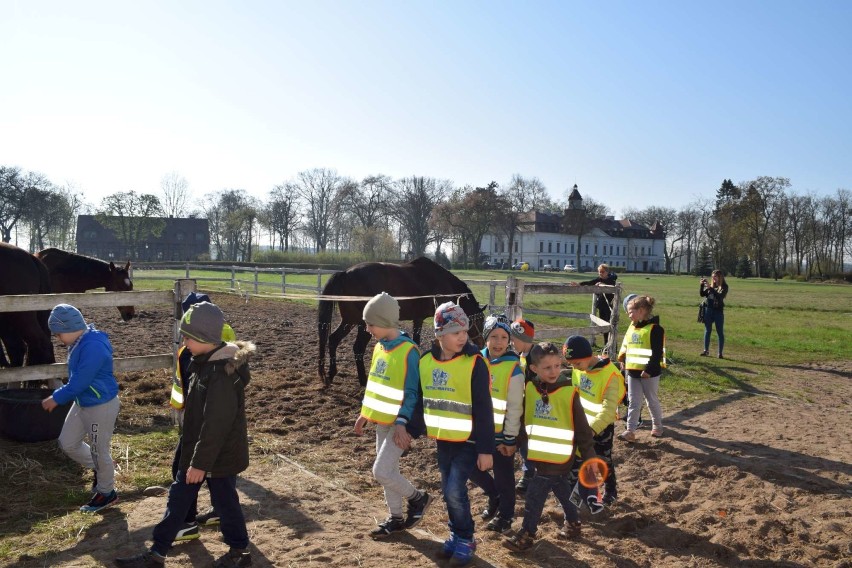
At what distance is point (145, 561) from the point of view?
135 inches

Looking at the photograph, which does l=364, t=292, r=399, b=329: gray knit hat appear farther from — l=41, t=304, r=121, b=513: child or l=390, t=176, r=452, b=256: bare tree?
l=390, t=176, r=452, b=256: bare tree

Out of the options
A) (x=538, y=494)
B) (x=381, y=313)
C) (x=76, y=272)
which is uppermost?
(x=76, y=272)

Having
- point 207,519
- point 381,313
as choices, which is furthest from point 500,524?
point 207,519

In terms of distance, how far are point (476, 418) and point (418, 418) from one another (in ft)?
1.39

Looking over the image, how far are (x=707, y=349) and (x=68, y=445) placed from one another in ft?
37.7

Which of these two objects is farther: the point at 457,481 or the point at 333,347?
the point at 333,347

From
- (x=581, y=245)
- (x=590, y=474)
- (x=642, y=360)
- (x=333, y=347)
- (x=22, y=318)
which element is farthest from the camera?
(x=581, y=245)

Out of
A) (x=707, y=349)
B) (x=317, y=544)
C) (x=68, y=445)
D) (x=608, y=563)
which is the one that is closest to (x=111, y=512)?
(x=68, y=445)

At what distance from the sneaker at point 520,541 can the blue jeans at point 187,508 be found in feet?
5.37

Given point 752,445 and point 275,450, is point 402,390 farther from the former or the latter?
point 752,445

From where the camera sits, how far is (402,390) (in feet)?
12.9

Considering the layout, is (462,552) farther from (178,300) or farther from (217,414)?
(178,300)

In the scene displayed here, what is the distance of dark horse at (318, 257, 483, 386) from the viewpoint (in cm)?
912

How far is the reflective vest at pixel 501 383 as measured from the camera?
4.18 m
